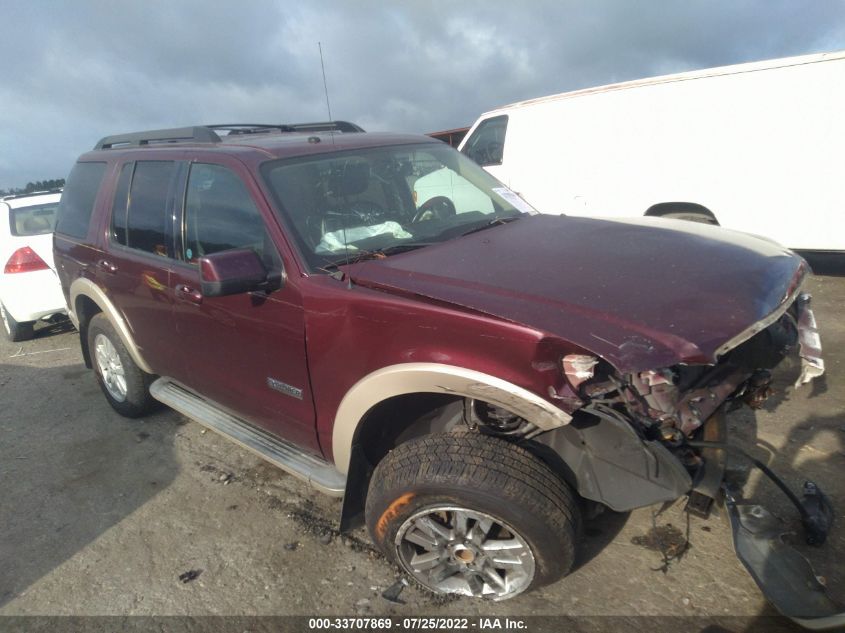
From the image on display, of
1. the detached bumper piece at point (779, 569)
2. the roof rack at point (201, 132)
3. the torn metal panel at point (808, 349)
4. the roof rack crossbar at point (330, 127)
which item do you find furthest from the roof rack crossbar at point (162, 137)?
the detached bumper piece at point (779, 569)

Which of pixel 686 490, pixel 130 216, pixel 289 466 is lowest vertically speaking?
pixel 289 466

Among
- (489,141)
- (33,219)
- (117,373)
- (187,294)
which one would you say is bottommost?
(117,373)

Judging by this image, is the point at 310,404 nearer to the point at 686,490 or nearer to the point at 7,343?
the point at 686,490

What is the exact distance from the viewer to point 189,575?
9.12 feet

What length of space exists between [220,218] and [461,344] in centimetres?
168

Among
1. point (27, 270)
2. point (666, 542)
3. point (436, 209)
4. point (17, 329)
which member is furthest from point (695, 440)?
point (17, 329)

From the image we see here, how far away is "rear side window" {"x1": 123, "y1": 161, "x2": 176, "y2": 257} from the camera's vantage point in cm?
336

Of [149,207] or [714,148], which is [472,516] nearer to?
[149,207]

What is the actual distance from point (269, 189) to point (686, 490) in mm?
2213

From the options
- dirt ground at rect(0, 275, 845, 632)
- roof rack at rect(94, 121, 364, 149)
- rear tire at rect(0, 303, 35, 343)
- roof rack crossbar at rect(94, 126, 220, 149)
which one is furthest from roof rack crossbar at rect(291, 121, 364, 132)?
rear tire at rect(0, 303, 35, 343)

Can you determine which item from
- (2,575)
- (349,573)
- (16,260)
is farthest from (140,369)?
(16,260)

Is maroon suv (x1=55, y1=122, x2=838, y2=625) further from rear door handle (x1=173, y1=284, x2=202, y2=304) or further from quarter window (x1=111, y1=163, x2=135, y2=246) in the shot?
quarter window (x1=111, y1=163, x2=135, y2=246)

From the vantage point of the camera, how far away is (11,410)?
16.1 ft

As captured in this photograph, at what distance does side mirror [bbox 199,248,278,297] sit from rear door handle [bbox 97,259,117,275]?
1.72 meters
